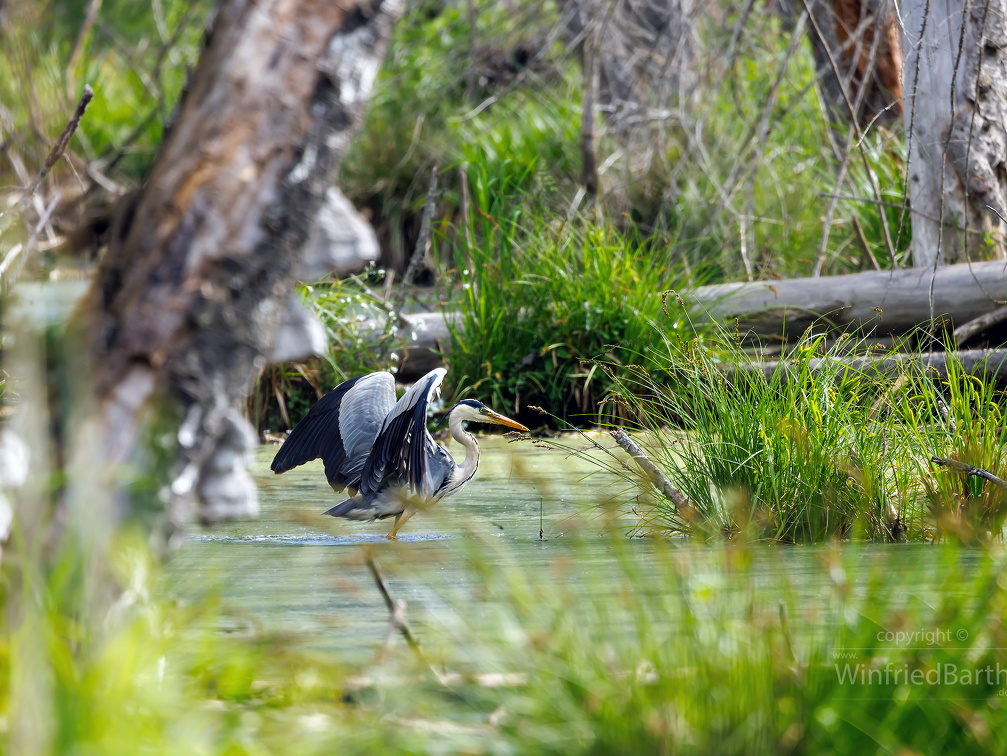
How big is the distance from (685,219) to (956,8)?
2888mm

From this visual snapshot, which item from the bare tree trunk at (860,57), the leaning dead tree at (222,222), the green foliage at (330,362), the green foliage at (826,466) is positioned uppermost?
the leaning dead tree at (222,222)

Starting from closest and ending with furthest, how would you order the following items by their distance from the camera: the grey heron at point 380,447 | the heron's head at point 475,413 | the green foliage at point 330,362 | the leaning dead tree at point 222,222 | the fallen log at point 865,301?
1. the leaning dead tree at point 222,222
2. the grey heron at point 380,447
3. the heron's head at point 475,413
4. the fallen log at point 865,301
5. the green foliage at point 330,362

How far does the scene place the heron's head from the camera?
5.13m

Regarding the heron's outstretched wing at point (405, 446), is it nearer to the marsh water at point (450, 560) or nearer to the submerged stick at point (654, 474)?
the marsh water at point (450, 560)

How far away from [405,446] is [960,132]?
3.41 meters

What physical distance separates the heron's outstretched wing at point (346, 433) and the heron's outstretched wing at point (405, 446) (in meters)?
0.21

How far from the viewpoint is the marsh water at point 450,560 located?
2051mm

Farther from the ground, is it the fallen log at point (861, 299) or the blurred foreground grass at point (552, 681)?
the blurred foreground grass at point (552, 681)

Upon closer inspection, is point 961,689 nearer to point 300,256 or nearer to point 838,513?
point 300,256

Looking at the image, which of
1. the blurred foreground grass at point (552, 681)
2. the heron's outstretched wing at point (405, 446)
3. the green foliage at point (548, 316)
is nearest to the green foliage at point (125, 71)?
the heron's outstretched wing at point (405, 446)

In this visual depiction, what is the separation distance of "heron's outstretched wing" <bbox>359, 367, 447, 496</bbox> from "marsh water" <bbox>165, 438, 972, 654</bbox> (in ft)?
0.67

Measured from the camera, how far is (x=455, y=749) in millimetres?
1556

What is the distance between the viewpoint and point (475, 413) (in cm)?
518

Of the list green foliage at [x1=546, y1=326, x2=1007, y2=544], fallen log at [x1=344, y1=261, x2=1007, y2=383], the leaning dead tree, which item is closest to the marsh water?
green foliage at [x1=546, y1=326, x2=1007, y2=544]
